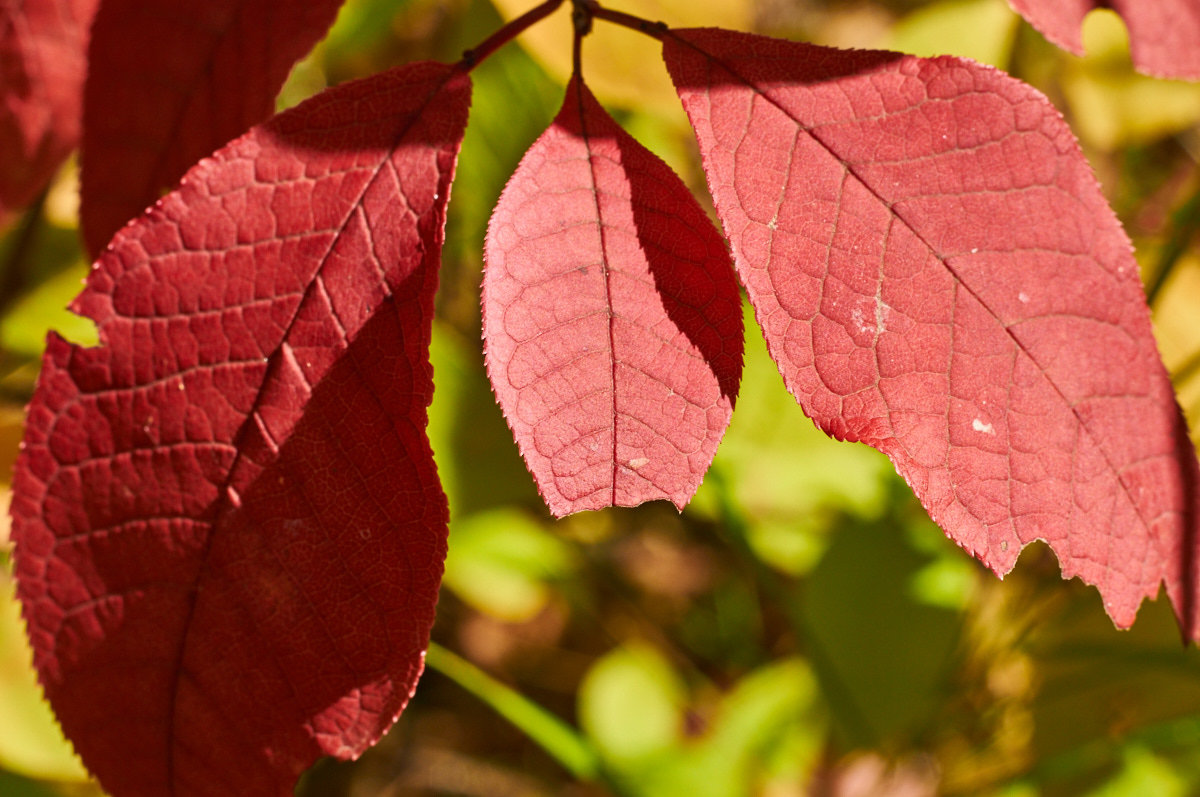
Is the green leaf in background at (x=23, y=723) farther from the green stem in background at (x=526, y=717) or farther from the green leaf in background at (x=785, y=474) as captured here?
the green leaf in background at (x=785, y=474)

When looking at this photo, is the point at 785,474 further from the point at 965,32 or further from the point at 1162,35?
the point at 1162,35

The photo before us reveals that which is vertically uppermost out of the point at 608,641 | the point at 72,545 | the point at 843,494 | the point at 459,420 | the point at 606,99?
the point at 606,99

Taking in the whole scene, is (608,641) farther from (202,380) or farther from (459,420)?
(202,380)

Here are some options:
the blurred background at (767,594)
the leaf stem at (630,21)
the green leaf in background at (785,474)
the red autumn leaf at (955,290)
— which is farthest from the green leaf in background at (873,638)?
the leaf stem at (630,21)

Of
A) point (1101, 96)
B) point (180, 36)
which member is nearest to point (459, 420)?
point (180, 36)

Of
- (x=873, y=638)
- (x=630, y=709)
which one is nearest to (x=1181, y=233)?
(x=873, y=638)

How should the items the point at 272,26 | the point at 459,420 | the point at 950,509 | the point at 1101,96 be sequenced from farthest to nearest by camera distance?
the point at 1101,96, the point at 459,420, the point at 272,26, the point at 950,509
